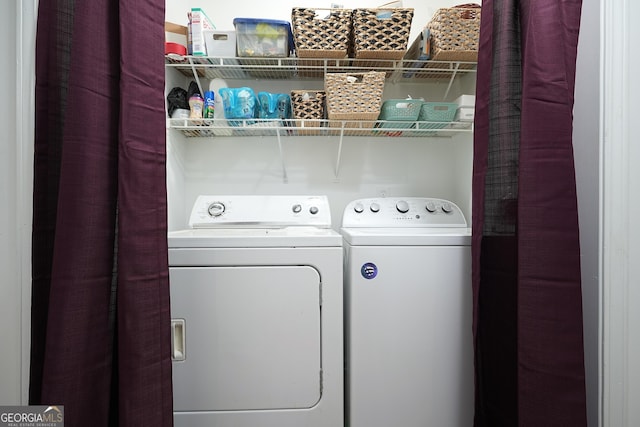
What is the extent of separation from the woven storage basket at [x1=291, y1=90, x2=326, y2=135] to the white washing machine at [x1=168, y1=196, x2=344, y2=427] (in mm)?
733

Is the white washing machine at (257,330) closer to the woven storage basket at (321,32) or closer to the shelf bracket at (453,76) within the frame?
the woven storage basket at (321,32)

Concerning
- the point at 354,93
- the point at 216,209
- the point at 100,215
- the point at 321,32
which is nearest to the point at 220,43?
the point at 321,32

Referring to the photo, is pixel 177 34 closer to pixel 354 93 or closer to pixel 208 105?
pixel 208 105

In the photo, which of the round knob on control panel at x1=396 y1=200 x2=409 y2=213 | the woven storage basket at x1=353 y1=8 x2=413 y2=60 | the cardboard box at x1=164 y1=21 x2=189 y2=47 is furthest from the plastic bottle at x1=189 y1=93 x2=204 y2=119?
the round knob on control panel at x1=396 y1=200 x2=409 y2=213

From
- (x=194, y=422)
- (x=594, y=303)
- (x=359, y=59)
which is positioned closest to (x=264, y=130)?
(x=359, y=59)

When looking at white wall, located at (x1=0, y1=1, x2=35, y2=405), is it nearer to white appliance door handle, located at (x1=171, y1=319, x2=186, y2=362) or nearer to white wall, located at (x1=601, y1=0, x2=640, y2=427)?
white appliance door handle, located at (x1=171, y1=319, x2=186, y2=362)

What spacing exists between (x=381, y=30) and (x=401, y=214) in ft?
2.99

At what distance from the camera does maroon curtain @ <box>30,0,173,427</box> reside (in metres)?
0.80

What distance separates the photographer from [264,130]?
5.59 feet

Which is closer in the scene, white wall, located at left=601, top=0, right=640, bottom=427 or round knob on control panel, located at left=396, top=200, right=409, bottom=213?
white wall, located at left=601, top=0, right=640, bottom=427

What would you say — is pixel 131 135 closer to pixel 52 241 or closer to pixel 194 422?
pixel 52 241

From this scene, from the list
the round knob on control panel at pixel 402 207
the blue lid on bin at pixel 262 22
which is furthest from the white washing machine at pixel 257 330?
the blue lid on bin at pixel 262 22

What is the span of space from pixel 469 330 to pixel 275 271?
2.56 feet

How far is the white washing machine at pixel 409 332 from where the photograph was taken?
1139mm
